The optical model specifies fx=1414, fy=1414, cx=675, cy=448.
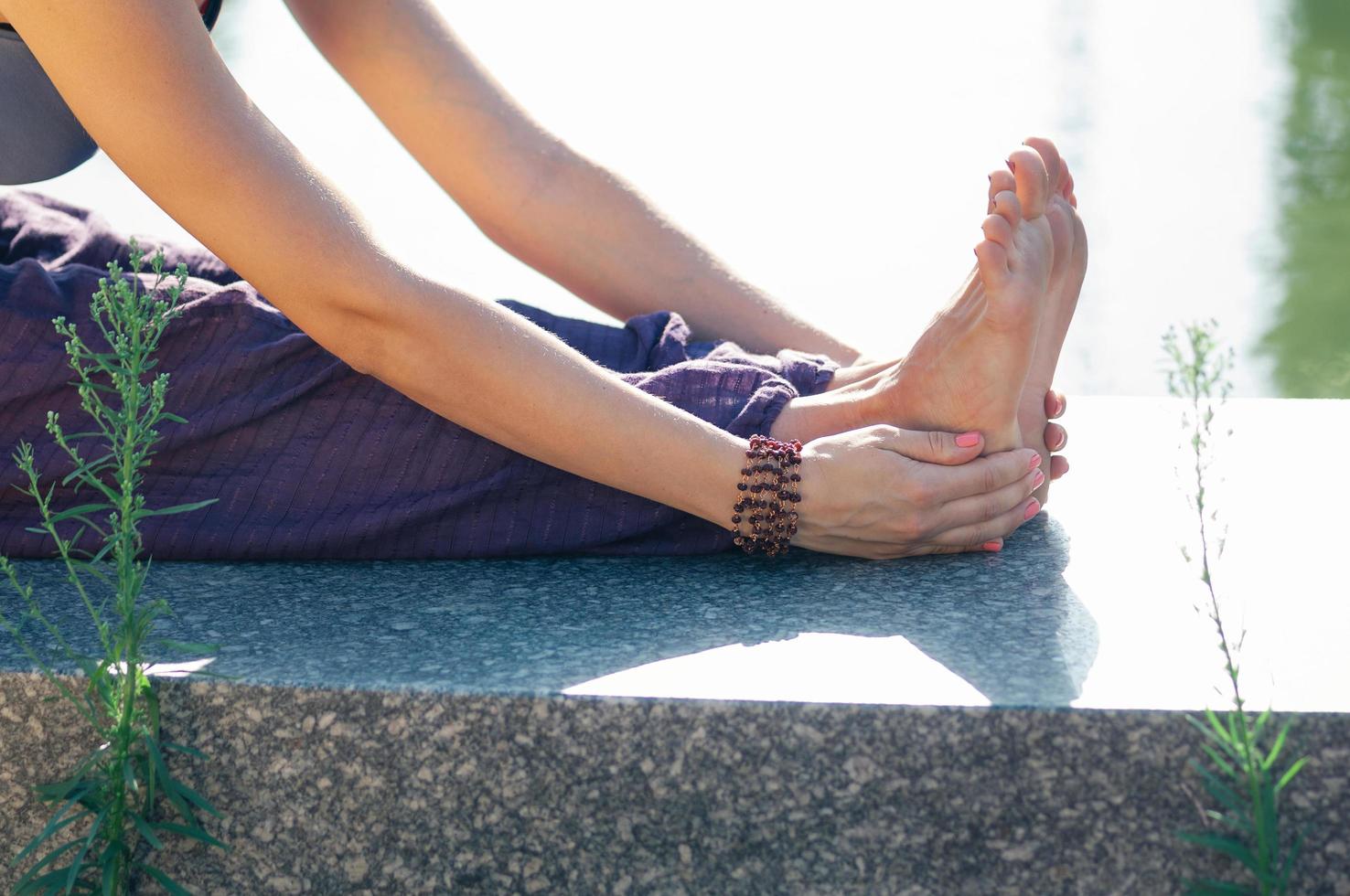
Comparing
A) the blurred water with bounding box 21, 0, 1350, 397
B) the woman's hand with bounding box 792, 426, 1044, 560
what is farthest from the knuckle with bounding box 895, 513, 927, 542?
the blurred water with bounding box 21, 0, 1350, 397

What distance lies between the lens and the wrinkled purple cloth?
1.70 metres

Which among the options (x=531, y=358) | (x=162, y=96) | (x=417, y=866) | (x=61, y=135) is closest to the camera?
(x=417, y=866)

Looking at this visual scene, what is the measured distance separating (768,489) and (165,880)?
29.0 inches

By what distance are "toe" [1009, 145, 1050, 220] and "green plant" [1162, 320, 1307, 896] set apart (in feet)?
1.36

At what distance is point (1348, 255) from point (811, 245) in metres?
1.84

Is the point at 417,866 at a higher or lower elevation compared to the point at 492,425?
lower

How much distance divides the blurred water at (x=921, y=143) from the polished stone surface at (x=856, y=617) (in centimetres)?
145

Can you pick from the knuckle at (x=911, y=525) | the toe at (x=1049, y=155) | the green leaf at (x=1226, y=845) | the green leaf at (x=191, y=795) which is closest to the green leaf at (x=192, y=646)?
the green leaf at (x=191, y=795)

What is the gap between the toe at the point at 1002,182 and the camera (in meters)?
1.61

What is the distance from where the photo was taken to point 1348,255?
486cm

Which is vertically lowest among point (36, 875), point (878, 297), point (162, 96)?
point (36, 875)

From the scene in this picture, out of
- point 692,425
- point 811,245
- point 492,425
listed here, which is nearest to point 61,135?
point 492,425

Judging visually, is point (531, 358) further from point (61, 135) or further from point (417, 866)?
point (61, 135)

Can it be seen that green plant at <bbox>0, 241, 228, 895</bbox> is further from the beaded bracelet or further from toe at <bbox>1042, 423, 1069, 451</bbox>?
toe at <bbox>1042, 423, 1069, 451</bbox>
